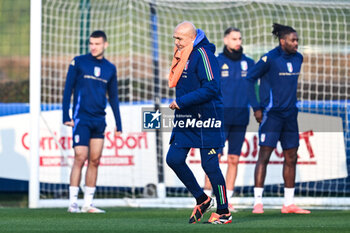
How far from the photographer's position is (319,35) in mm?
12789

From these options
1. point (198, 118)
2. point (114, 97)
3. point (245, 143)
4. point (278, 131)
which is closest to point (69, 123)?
point (114, 97)

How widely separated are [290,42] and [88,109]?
242 cm

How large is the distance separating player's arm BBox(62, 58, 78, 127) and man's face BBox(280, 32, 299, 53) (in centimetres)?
240

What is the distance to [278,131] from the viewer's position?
10.1 meters

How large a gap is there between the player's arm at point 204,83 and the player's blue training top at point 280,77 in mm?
2061

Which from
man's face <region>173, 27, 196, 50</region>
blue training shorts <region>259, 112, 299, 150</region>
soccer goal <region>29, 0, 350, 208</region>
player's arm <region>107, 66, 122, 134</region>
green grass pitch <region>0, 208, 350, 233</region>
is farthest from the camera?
soccer goal <region>29, 0, 350, 208</region>

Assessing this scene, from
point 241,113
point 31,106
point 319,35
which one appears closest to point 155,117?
point 241,113

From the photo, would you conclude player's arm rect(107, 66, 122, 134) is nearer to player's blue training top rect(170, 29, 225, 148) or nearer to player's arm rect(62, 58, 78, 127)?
player's arm rect(62, 58, 78, 127)

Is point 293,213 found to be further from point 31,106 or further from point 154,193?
point 31,106

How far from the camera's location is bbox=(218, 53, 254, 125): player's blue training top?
1057 centimetres

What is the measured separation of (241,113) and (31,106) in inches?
103

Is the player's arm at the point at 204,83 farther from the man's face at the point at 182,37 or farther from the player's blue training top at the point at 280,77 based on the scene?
the player's blue training top at the point at 280,77

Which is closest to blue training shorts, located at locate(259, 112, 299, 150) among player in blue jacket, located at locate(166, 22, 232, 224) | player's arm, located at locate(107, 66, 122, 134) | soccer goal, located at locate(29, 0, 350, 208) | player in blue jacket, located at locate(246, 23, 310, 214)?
player in blue jacket, located at locate(246, 23, 310, 214)

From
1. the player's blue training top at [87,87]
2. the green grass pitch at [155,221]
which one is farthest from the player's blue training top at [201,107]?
the player's blue training top at [87,87]
